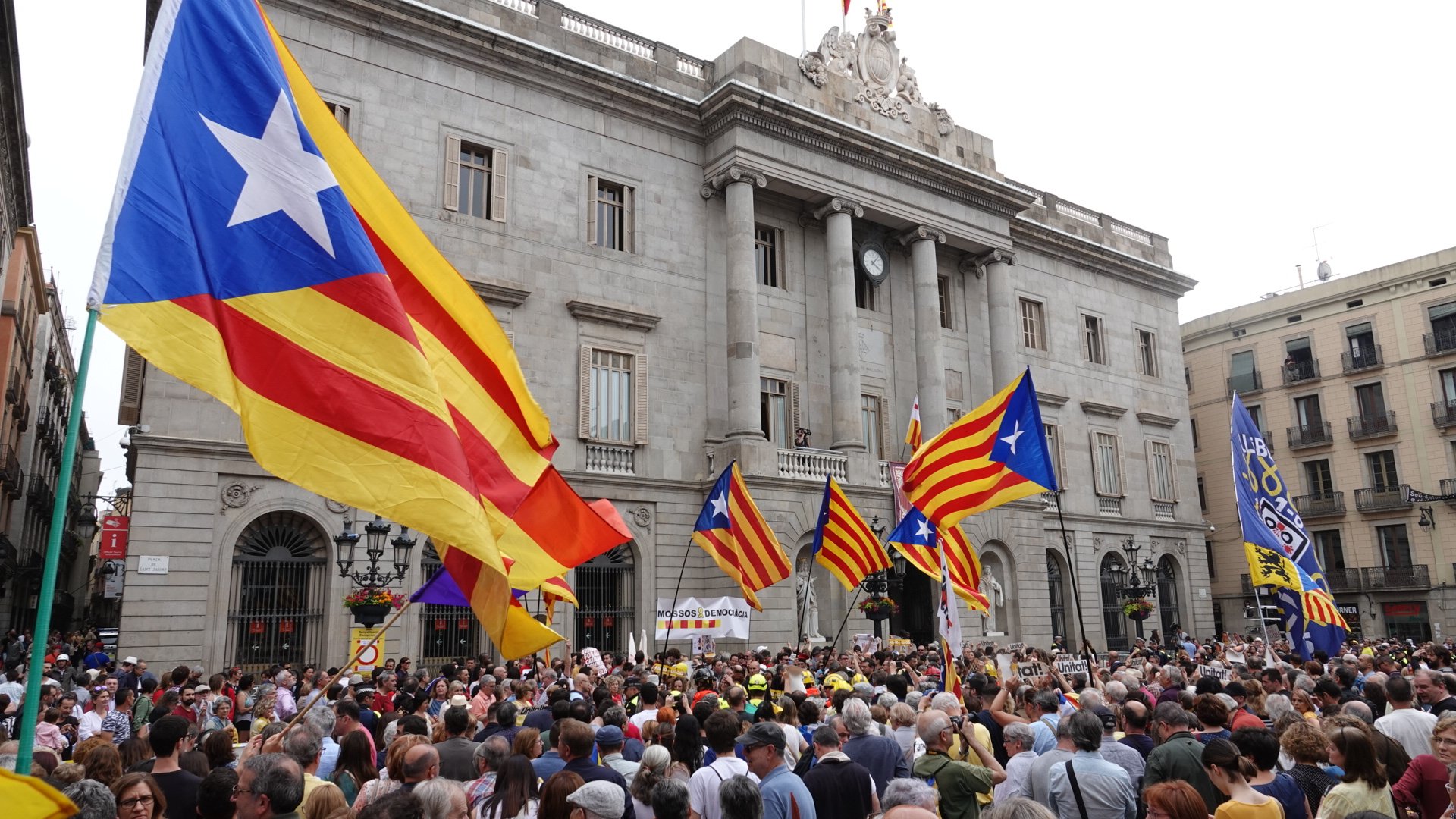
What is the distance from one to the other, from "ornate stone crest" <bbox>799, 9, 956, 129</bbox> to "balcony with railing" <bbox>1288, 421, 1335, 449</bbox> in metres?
26.3

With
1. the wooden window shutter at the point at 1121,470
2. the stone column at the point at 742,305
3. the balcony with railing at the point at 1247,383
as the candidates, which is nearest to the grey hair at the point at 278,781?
the stone column at the point at 742,305

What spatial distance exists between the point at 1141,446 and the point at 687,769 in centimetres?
3587

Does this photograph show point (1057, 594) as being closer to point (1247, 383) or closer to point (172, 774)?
point (1247, 383)

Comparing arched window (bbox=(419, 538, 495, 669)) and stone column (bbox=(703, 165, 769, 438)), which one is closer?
arched window (bbox=(419, 538, 495, 669))

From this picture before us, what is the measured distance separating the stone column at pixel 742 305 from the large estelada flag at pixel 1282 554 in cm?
1159

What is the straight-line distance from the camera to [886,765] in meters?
7.18

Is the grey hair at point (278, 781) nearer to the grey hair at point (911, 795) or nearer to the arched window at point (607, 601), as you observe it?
the grey hair at point (911, 795)

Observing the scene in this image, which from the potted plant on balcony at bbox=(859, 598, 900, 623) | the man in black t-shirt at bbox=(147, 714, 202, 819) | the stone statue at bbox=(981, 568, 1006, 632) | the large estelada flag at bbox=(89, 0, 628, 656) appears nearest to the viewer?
the large estelada flag at bbox=(89, 0, 628, 656)

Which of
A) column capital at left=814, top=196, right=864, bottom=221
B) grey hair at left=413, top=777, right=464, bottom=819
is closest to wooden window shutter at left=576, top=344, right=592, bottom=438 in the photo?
column capital at left=814, top=196, right=864, bottom=221

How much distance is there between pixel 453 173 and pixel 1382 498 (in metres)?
40.9

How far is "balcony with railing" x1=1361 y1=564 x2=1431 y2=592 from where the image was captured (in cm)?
4200

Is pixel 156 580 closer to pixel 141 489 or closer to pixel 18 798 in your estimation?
pixel 141 489

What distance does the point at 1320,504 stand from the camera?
4584cm

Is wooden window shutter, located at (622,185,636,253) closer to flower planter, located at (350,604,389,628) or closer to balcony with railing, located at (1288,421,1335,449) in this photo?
flower planter, located at (350,604,389,628)
